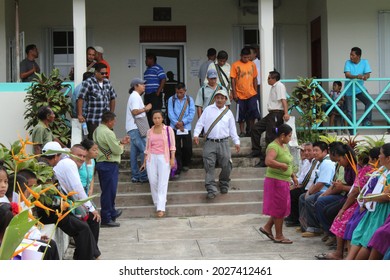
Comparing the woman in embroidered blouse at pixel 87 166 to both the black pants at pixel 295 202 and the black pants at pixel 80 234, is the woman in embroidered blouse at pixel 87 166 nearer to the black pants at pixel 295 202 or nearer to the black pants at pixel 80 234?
the black pants at pixel 80 234

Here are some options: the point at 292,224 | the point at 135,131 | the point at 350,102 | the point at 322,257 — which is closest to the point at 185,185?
the point at 135,131

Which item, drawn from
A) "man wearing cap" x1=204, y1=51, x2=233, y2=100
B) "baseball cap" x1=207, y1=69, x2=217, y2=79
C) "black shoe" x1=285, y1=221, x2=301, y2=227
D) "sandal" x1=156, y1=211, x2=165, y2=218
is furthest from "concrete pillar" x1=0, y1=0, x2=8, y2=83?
"black shoe" x1=285, y1=221, x2=301, y2=227

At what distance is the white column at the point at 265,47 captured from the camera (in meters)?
12.9

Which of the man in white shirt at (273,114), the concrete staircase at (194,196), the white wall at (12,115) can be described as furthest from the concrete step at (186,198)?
the white wall at (12,115)

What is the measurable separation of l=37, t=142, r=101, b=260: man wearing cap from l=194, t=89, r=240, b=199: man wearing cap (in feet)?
10.1

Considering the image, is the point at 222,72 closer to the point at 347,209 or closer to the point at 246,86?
the point at 246,86

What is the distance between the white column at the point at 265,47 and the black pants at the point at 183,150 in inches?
60.1

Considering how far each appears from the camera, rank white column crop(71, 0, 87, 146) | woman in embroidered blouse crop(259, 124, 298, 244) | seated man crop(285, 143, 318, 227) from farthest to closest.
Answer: white column crop(71, 0, 87, 146), seated man crop(285, 143, 318, 227), woman in embroidered blouse crop(259, 124, 298, 244)

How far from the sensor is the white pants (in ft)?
36.0

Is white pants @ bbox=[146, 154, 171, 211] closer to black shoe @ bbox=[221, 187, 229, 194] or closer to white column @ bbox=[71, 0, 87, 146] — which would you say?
black shoe @ bbox=[221, 187, 229, 194]

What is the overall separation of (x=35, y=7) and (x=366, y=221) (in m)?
9.55

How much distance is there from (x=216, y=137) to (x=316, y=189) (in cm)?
226

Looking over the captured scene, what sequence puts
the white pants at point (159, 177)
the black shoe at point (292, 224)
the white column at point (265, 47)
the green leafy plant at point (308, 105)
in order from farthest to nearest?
the white column at point (265, 47)
the green leafy plant at point (308, 105)
the white pants at point (159, 177)
the black shoe at point (292, 224)

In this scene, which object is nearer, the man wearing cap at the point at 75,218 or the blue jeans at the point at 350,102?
the man wearing cap at the point at 75,218
